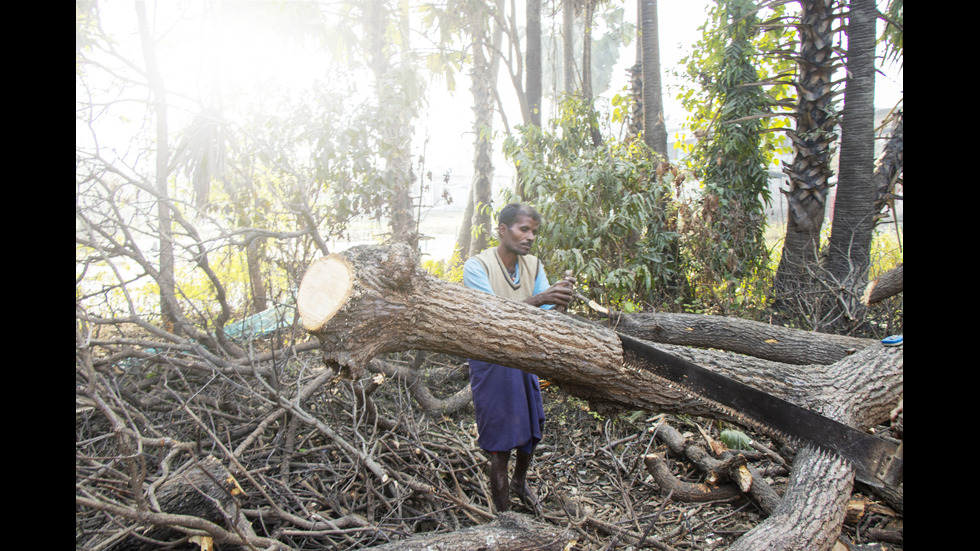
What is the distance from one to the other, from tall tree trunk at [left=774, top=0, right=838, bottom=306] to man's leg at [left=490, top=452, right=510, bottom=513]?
4.39 meters

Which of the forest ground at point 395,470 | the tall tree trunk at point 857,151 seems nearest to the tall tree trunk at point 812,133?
the tall tree trunk at point 857,151

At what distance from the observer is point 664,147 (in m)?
6.61

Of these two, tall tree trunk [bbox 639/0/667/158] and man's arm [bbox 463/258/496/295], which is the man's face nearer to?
man's arm [bbox 463/258/496/295]

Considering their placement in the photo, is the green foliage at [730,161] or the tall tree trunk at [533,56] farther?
the tall tree trunk at [533,56]

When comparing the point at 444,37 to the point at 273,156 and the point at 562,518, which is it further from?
the point at 562,518

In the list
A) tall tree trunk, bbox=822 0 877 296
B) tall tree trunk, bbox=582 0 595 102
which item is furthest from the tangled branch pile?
tall tree trunk, bbox=582 0 595 102

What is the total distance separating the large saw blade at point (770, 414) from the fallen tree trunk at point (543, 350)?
0.18ft

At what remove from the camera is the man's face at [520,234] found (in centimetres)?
292

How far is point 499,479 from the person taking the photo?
280cm

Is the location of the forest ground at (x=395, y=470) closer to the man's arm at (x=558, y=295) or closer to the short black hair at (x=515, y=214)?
the man's arm at (x=558, y=295)

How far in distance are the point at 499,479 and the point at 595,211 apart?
2878 mm
